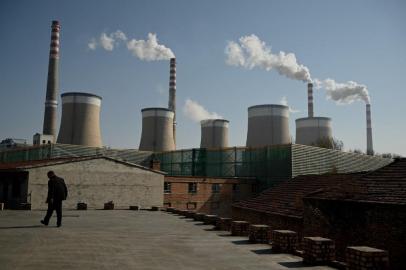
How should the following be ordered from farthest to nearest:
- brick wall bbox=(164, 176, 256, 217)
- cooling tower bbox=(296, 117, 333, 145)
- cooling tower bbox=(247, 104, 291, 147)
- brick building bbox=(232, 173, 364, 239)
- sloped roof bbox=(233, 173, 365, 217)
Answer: cooling tower bbox=(296, 117, 333, 145) → cooling tower bbox=(247, 104, 291, 147) → brick wall bbox=(164, 176, 256, 217) → sloped roof bbox=(233, 173, 365, 217) → brick building bbox=(232, 173, 364, 239)

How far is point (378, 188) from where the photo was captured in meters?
13.1

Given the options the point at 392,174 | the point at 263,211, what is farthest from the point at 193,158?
the point at 392,174

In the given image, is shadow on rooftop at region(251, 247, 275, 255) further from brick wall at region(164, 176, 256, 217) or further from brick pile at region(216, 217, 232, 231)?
brick wall at region(164, 176, 256, 217)

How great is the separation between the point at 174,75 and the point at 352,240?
5608cm

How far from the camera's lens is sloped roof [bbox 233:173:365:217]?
1899 centimetres

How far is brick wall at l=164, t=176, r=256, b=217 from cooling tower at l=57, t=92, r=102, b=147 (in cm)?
1617

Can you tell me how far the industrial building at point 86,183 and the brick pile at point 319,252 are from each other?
19882 mm

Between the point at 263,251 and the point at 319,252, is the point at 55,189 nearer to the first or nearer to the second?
the point at 263,251

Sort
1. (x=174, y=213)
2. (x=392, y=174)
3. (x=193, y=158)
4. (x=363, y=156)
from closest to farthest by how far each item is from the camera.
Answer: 1. (x=392, y=174)
2. (x=174, y=213)
3. (x=193, y=158)
4. (x=363, y=156)

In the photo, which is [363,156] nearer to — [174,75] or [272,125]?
[272,125]

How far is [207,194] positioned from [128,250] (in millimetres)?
30503

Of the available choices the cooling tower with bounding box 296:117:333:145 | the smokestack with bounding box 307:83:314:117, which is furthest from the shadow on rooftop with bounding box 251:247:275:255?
the smokestack with bounding box 307:83:314:117

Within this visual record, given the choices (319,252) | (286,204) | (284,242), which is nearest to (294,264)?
(319,252)

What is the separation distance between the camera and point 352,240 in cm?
1216
